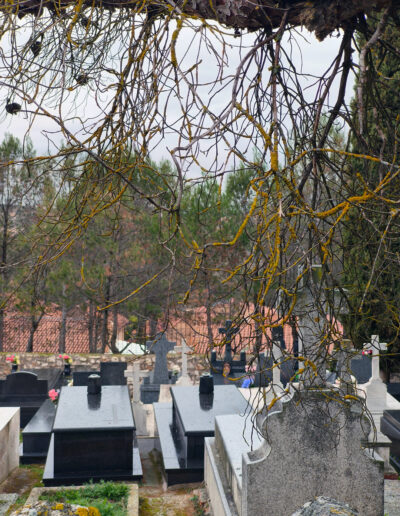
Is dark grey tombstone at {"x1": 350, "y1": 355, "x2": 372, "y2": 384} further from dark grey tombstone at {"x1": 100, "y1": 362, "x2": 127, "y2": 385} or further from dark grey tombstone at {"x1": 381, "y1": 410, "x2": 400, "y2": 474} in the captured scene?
dark grey tombstone at {"x1": 100, "y1": 362, "x2": 127, "y2": 385}

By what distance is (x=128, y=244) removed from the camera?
1516cm

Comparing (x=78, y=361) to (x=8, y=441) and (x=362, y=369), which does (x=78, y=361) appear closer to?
(x=362, y=369)

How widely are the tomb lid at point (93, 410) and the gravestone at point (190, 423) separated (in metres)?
0.61

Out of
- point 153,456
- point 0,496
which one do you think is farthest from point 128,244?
point 0,496

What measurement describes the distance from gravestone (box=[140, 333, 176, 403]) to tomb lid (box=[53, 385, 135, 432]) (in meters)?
3.30

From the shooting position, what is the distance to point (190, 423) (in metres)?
6.44

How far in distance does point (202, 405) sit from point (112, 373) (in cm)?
315

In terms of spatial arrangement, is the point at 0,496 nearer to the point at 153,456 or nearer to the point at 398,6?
the point at 153,456

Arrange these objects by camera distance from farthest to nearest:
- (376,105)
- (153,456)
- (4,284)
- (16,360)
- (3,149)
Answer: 1. (3,149)
2. (4,284)
3. (16,360)
4. (153,456)
5. (376,105)

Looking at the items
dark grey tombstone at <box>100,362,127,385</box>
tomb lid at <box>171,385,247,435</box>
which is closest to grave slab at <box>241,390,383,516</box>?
tomb lid at <box>171,385,247,435</box>

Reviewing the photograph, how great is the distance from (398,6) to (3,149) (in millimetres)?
14017

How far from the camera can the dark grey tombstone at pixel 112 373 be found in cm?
977

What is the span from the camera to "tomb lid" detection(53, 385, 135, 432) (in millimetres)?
6082

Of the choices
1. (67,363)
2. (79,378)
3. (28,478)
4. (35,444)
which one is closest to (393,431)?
(28,478)
